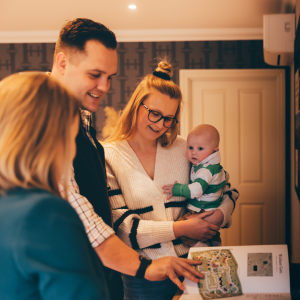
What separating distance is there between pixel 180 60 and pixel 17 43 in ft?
7.07

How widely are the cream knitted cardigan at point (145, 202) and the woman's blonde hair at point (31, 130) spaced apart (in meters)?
0.71

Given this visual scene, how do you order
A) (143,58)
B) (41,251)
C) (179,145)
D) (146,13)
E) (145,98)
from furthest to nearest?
(143,58) → (146,13) → (179,145) → (145,98) → (41,251)

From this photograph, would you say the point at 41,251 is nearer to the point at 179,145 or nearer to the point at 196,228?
the point at 196,228

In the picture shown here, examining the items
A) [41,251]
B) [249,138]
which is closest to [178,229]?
[41,251]

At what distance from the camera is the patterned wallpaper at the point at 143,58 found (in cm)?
355

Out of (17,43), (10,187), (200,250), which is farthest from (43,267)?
(17,43)

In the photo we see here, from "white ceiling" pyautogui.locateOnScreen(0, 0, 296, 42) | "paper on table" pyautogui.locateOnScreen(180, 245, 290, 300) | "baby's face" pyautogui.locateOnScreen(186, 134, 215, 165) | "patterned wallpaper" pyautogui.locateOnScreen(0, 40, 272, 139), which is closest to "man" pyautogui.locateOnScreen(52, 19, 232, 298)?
"paper on table" pyautogui.locateOnScreen(180, 245, 290, 300)

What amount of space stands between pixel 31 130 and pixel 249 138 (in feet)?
11.2

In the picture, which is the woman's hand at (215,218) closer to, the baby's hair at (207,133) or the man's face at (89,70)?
the baby's hair at (207,133)

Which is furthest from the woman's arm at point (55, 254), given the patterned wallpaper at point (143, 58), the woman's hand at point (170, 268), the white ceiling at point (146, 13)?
the patterned wallpaper at point (143, 58)

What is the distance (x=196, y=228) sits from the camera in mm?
1203

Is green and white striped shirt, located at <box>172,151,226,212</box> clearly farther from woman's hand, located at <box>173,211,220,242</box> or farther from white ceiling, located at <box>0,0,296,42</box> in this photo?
white ceiling, located at <box>0,0,296,42</box>

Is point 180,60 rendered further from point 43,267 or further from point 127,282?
point 43,267

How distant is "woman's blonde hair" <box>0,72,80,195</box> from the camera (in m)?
0.47
